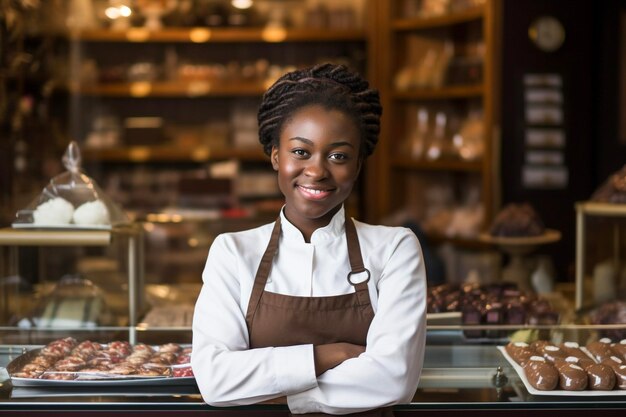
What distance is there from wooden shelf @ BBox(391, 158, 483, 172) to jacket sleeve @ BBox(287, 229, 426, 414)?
3.73 m

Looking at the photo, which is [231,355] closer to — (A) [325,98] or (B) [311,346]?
(B) [311,346]

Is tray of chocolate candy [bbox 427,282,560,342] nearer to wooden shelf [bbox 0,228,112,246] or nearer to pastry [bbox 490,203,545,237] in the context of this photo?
wooden shelf [bbox 0,228,112,246]

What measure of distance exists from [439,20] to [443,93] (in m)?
0.43

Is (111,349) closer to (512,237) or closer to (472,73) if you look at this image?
(512,237)

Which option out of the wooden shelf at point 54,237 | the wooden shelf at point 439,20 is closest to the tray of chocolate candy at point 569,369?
the wooden shelf at point 54,237

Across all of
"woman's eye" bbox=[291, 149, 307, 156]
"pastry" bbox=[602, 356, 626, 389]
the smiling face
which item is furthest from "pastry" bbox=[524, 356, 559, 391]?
"woman's eye" bbox=[291, 149, 307, 156]

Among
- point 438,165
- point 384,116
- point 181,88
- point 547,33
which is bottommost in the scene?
point 438,165

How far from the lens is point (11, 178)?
417 centimetres

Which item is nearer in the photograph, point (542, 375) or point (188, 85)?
point (542, 375)

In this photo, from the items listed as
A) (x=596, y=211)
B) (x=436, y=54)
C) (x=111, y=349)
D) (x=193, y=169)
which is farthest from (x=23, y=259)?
(x=193, y=169)

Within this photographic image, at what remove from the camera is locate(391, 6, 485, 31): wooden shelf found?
5469 millimetres

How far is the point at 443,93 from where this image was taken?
19.1 feet

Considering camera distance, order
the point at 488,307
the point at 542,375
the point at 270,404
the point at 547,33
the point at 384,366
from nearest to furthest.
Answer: the point at 384,366 → the point at 270,404 → the point at 542,375 → the point at 488,307 → the point at 547,33

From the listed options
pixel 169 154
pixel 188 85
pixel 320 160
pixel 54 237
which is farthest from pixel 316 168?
pixel 188 85
